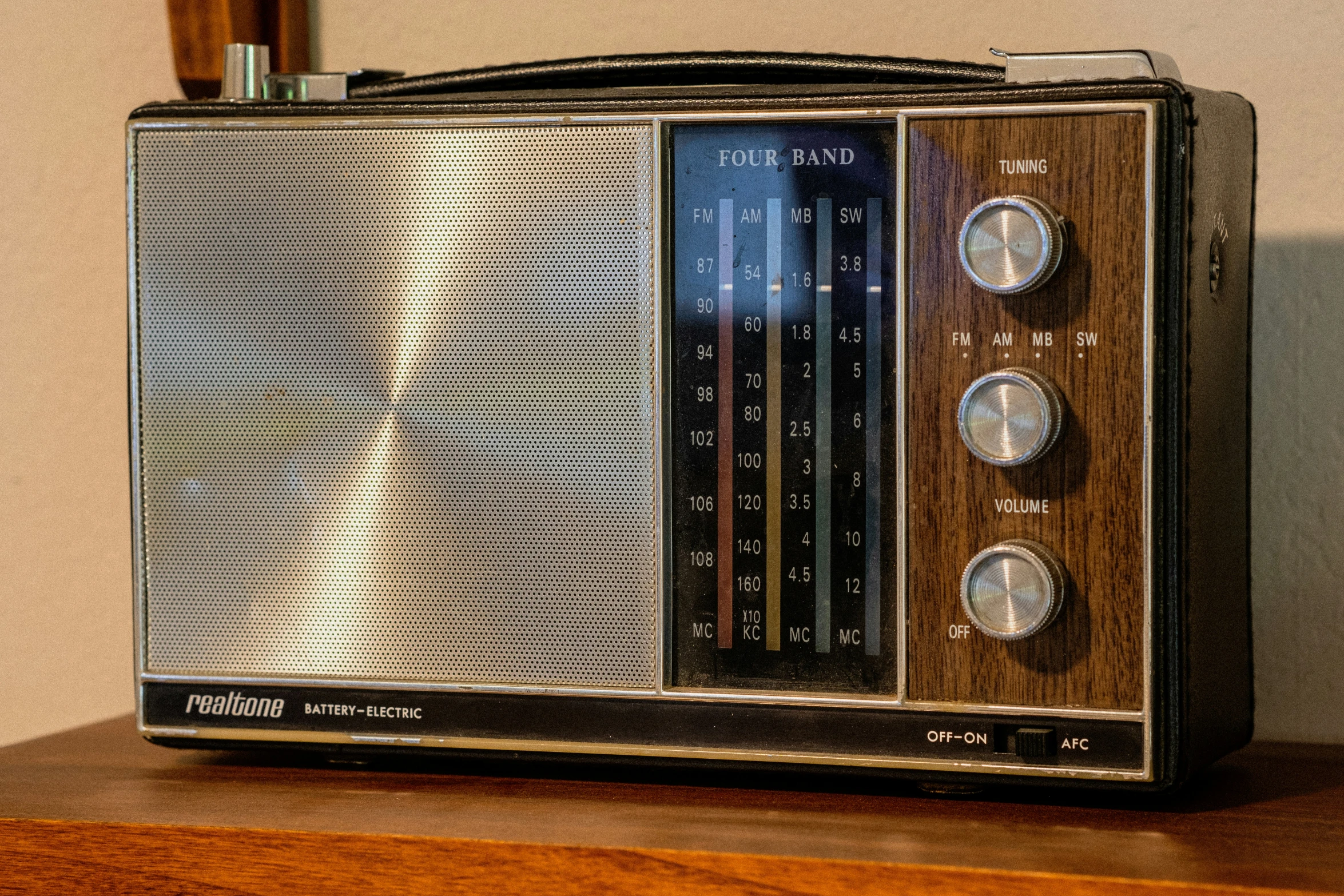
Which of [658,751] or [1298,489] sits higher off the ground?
[1298,489]

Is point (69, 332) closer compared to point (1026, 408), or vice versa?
point (1026, 408)

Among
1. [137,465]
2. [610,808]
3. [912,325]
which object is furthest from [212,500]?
[912,325]

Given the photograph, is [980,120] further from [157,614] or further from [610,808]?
[157,614]

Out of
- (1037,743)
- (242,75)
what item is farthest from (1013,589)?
(242,75)

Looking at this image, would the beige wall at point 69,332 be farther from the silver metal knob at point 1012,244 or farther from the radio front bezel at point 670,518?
the silver metal knob at point 1012,244

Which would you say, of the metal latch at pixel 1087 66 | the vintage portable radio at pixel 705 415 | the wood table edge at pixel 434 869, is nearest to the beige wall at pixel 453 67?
the vintage portable radio at pixel 705 415

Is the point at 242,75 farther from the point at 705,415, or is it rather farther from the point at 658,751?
the point at 658,751

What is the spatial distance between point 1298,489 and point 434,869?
0.62 metres

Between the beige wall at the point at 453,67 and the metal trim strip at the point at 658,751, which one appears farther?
the beige wall at the point at 453,67

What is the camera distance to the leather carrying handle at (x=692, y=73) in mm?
779

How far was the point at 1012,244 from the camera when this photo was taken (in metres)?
0.70

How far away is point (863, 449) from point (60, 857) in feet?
1.43

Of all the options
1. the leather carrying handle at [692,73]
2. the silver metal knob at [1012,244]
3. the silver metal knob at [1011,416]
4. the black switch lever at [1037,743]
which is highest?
the leather carrying handle at [692,73]

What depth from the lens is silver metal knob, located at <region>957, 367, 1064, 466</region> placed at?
2.26 ft
